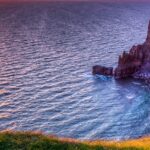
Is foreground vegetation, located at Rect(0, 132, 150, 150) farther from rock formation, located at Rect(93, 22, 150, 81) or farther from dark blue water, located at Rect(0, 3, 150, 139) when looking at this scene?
rock formation, located at Rect(93, 22, 150, 81)

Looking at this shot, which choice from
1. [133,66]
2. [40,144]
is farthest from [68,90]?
[40,144]

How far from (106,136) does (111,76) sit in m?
38.4

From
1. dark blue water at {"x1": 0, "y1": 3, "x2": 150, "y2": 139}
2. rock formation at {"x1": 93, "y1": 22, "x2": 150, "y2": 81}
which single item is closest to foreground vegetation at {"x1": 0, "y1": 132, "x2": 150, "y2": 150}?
dark blue water at {"x1": 0, "y1": 3, "x2": 150, "y2": 139}

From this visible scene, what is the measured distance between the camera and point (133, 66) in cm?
9875

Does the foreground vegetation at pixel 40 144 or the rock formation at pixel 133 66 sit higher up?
the foreground vegetation at pixel 40 144

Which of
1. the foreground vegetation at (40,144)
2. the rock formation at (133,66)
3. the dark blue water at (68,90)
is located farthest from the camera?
the rock formation at (133,66)

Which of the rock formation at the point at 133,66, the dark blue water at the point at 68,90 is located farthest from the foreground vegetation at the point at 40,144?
the rock formation at the point at 133,66

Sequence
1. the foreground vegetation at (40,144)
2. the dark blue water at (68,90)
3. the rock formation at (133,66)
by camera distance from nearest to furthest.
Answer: the foreground vegetation at (40,144) < the dark blue water at (68,90) < the rock formation at (133,66)

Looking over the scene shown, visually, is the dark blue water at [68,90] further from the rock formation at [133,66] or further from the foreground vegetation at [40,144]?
the foreground vegetation at [40,144]

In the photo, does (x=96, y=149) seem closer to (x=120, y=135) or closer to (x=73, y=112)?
(x=120, y=135)

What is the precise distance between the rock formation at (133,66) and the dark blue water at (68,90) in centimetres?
352

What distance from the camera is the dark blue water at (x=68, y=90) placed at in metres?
61.5

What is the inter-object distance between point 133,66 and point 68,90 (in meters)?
26.4

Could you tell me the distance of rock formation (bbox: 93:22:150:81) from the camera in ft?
310
